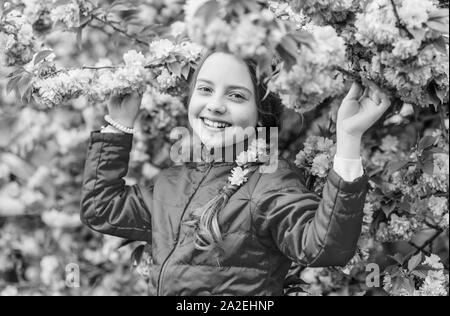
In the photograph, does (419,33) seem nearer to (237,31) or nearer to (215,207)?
(237,31)

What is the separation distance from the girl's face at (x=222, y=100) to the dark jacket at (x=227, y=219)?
0.14 meters

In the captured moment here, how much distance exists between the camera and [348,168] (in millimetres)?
1880

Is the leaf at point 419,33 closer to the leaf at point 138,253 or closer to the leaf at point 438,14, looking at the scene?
the leaf at point 438,14

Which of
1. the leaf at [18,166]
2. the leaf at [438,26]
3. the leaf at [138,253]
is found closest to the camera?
the leaf at [438,26]

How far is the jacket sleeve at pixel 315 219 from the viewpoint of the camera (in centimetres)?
187

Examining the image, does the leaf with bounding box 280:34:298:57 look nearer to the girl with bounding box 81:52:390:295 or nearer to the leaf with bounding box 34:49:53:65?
the girl with bounding box 81:52:390:295

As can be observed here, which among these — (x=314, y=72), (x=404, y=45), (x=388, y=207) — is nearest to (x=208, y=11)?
(x=314, y=72)

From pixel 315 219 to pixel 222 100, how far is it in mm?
514

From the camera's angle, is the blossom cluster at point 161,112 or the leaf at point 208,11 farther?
the blossom cluster at point 161,112

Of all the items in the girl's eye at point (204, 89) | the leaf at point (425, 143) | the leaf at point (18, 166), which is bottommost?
the leaf at point (18, 166)

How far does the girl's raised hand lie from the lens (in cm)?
187

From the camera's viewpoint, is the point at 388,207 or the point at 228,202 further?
the point at 388,207

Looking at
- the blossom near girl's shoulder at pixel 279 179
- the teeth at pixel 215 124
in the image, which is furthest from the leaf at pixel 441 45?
the teeth at pixel 215 124

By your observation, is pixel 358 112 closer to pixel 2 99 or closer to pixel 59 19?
pixel 59 19
